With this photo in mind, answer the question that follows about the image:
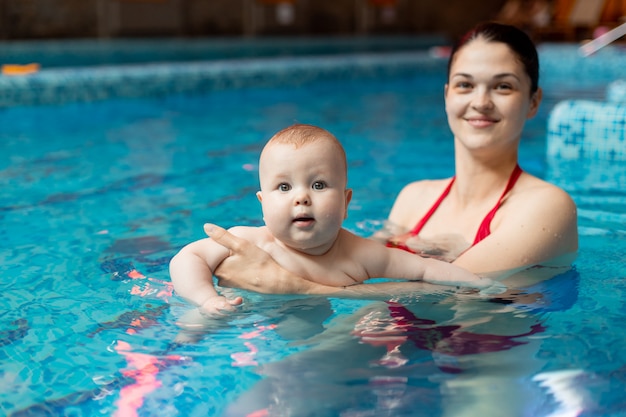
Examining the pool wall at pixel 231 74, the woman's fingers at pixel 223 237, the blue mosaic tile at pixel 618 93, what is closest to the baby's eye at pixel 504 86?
the woman's fingers at pixel 223 237

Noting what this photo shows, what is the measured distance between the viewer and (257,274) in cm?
253

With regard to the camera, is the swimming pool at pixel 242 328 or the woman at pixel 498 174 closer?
the swimming pool at pixel 242 328

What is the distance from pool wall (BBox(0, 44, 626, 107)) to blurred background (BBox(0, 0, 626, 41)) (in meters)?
4.31

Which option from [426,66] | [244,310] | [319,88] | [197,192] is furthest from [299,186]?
[426,66]

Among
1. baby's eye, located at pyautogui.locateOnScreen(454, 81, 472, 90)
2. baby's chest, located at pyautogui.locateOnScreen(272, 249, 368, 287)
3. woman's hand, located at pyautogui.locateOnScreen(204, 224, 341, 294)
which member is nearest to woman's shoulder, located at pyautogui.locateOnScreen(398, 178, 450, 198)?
baby's eye, located at pyautogui.locateOnScreen(454, 81, 472, 90)

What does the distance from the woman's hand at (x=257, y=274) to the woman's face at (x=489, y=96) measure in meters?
0.90

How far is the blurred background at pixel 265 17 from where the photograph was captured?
1659 cm

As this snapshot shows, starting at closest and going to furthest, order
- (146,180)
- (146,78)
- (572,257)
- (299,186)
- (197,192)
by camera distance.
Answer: (299,186), (572,257), (197,192), (146,180), (146,78)

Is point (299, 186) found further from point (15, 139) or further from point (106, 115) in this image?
point (106, 115)

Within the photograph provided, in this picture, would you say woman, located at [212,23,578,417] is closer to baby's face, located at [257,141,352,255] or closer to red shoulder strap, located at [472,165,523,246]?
red shoulder strap, located at [472,165,523,246]

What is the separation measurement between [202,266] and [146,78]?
7.55 metres

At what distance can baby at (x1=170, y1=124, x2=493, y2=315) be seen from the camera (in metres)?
2.34

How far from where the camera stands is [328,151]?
237 cm

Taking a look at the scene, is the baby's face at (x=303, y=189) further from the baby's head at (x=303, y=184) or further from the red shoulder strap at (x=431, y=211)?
the red shoulder strap at (x=431, y=211)
